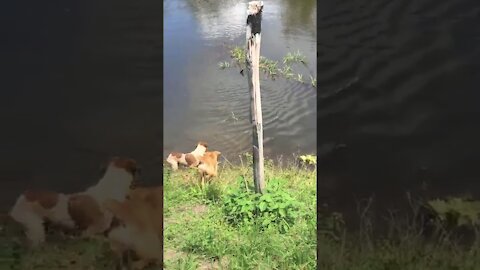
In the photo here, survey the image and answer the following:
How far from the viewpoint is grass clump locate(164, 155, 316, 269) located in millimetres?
2572

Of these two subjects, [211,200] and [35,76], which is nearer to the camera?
[35,76]

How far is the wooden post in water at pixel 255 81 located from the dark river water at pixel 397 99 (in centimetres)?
89

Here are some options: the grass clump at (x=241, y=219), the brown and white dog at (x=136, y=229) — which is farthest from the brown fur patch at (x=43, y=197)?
the grass clump at (x=241, y=219)

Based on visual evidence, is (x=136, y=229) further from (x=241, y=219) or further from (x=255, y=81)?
(x=255, y=81)

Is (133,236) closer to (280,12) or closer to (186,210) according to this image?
(186,210)

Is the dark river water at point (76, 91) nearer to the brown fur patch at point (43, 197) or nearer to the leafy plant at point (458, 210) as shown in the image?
the brown fur patch at point (43, 197)

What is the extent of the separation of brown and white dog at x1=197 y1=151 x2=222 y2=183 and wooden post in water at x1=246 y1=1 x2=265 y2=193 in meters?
0.21

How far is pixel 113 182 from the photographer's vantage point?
2.03 meters

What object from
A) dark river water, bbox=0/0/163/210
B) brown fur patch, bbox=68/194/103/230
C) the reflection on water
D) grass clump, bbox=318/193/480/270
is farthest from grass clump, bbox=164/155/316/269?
dark river water, bbox=0/0/163/210

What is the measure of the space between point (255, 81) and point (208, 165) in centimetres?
51

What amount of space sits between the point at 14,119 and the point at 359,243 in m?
1.37

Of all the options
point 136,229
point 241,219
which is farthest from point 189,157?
point 136,229

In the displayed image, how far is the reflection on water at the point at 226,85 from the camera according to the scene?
Result: 2902 millimetres

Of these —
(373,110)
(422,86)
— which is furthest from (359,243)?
(422,86)
